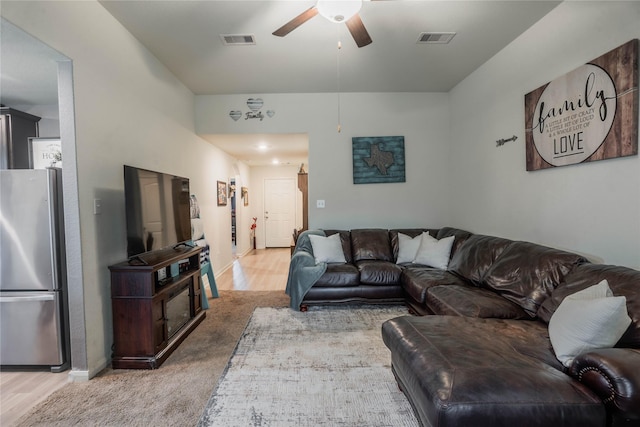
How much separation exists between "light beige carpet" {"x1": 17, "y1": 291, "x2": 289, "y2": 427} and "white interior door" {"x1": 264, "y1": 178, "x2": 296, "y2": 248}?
545cm

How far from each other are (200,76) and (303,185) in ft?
8.81

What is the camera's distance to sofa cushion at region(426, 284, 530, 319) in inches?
79.7

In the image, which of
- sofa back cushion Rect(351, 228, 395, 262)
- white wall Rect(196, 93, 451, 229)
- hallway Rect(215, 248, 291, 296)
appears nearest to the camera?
sofa back cushion Rect(351, 228, 395, 262)

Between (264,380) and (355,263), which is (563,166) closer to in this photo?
(355,263)

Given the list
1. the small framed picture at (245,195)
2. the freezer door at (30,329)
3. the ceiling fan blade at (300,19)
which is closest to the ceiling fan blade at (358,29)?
the ceiling fan blade at (300,19)

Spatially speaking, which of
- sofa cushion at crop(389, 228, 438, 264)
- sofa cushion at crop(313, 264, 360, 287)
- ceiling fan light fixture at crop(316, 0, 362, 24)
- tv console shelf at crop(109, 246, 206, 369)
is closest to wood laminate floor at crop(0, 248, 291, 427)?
tv console shelf at crop(109, 246, 206, 369)

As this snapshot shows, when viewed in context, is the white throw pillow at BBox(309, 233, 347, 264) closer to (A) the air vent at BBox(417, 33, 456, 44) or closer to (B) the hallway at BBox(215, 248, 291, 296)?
(B) the hallway at BBox(215, 248, 291, 296)

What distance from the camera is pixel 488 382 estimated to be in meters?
1.18

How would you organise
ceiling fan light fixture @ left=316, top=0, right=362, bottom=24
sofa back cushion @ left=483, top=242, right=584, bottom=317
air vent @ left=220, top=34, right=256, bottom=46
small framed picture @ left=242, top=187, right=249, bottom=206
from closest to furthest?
1. ceiling fan light fixture @ left=316, top=0, right=362, bottom=24
2. sofa back cushion @ left=483, top=242, right=584, bottom=317
3. air vent @ left=220, top=34, right=256, bottom=46
4. small framed picture @ left=242, top=187, right=249, bottom=206

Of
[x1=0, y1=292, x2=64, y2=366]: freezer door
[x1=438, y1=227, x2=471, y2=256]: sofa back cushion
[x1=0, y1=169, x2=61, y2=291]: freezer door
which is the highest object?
[x1=0, y1=169, x2=61, y2=291]: freezer door

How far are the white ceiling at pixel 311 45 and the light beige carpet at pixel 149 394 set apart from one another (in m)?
2.33

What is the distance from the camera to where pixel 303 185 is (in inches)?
224

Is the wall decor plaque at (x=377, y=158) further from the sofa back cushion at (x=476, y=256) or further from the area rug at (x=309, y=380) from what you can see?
the area rug at (x=309, y=380)

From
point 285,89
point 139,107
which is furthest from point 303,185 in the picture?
point 139,107
